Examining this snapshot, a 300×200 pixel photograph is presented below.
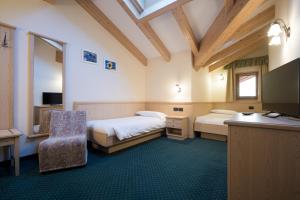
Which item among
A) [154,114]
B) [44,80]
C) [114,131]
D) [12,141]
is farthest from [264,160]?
[44,80]

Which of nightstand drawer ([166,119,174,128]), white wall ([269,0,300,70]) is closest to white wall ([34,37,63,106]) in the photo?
nightstand drawer ([166,119,174,128])

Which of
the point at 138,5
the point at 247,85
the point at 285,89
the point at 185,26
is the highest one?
the point at 138,5

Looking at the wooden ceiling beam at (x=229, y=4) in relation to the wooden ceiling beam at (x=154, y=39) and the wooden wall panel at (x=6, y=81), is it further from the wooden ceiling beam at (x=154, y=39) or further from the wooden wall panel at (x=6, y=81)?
the wooden wall panel at (x=6, y=81)

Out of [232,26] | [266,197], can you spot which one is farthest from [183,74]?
[266,197]

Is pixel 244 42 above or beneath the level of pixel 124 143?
above

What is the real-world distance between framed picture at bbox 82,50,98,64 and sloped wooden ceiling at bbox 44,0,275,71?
0.86 meters

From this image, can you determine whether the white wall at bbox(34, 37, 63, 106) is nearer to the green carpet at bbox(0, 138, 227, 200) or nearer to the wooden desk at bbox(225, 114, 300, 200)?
the green carpet at bbox(0, 138, 227, 200)

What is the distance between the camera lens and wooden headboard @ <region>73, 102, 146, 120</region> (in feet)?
11.5

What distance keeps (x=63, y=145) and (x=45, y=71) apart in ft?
5.10

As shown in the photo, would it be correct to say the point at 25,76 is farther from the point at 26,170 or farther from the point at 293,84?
the point at 293,84

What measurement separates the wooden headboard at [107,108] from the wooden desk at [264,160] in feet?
10.1

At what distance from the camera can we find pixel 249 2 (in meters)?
2.00

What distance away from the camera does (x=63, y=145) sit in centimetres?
223

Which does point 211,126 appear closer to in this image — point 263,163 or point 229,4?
point 229,4
